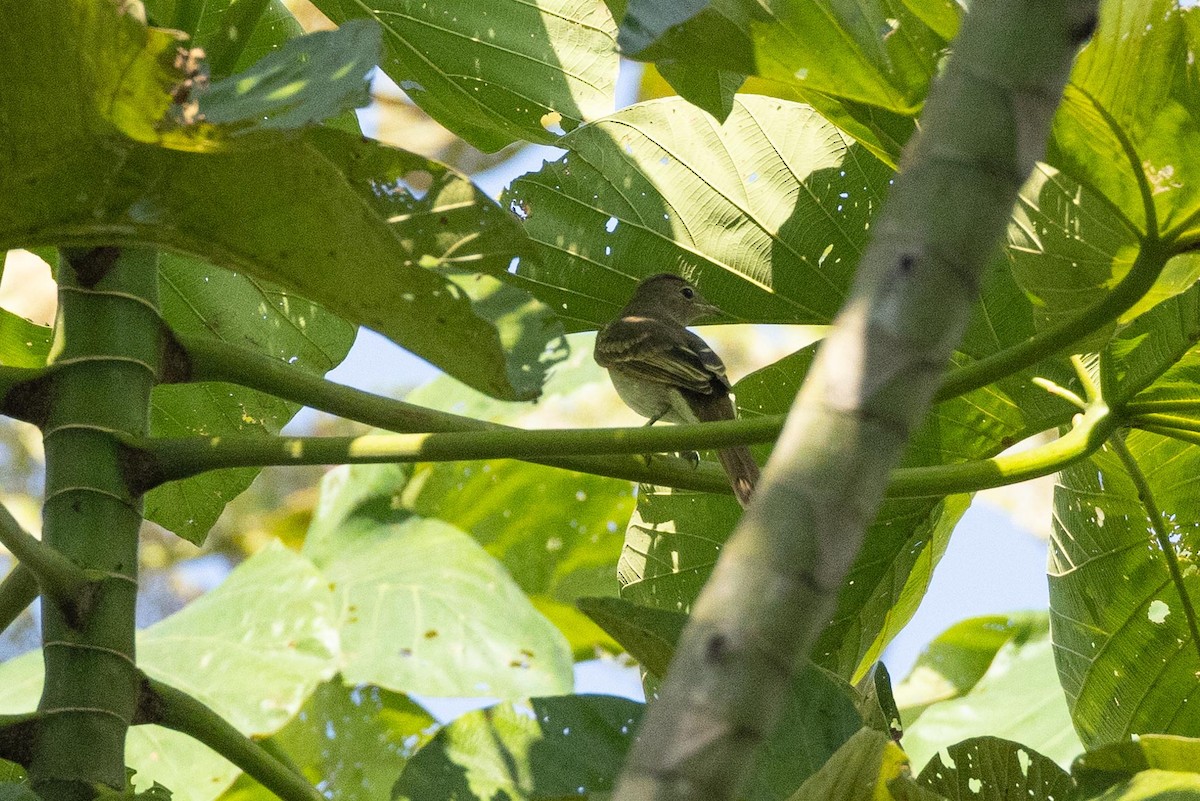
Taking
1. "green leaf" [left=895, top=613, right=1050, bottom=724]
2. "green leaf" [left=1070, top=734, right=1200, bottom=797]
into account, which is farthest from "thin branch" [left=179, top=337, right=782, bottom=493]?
"green leaf" [left=895, top=613, right=1050, bottom=724]

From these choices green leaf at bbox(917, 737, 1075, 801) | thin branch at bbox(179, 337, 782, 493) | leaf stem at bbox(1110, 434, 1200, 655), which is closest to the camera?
thin branch at bbox(179, 337, 782, 493)

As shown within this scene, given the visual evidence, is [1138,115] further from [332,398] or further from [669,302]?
[669,302]

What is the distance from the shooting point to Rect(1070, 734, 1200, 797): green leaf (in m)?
1.20

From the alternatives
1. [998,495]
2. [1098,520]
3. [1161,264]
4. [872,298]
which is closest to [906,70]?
[1161,264]

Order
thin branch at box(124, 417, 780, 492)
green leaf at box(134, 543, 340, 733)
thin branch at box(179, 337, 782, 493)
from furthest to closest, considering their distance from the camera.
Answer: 1. green leaf at box(134, 543, 340, 733)
2. thin branch at box(179, 337, 782, 493)
3. thin branch at box(124, 417, 780, 492)

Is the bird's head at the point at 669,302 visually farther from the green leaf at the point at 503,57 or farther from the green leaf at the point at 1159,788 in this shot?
the green leaf at the point at 1159,788

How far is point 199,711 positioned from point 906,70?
953mm

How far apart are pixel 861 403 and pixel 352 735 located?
2939 mm

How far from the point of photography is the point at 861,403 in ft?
1.87

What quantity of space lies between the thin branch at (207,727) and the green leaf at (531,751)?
14 cm

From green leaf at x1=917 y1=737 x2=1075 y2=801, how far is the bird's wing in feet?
5.05

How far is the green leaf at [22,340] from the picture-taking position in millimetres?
2082

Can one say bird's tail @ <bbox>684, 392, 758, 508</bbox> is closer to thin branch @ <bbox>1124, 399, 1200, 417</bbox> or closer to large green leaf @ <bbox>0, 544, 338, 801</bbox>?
thin branch @ <bbox>1124, 399, 1200, 417</bbox>

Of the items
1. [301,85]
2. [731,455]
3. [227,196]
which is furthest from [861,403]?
[731,455]
